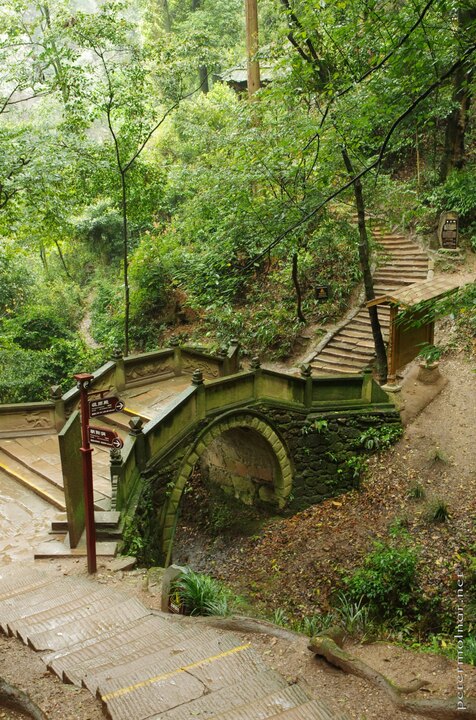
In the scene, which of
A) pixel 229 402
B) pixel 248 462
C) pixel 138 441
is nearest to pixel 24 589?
pixel 138 441

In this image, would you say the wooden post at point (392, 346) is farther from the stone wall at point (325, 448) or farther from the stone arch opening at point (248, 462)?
the stone arch opening at point (248, 462)

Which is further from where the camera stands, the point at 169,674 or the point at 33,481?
the point at 33,481

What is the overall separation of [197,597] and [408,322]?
8828 mm

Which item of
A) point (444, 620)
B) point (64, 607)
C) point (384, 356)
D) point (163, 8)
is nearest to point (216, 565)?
point (444, 620)

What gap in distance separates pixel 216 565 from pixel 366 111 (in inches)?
395

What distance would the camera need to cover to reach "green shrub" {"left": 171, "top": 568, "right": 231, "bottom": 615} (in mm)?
5656

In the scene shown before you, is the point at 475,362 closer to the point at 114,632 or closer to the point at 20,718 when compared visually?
the point at 114,632

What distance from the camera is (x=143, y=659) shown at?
14.4 ft

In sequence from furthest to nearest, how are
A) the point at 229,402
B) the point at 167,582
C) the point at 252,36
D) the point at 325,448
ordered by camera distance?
the point at 252,36 → the point at 325,448 → the point at 229,402 → the point at 167,582

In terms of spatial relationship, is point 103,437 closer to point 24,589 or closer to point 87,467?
point 87,467

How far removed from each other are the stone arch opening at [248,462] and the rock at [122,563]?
3.63m

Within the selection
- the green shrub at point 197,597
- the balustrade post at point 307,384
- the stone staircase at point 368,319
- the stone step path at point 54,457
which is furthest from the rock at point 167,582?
the stone staircase at point 368,319

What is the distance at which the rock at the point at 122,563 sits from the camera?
7230 mm

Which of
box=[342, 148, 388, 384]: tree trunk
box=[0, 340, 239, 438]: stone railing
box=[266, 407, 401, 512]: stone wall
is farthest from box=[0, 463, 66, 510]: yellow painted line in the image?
box=[342, 148, 388, 384]: tree trunk
